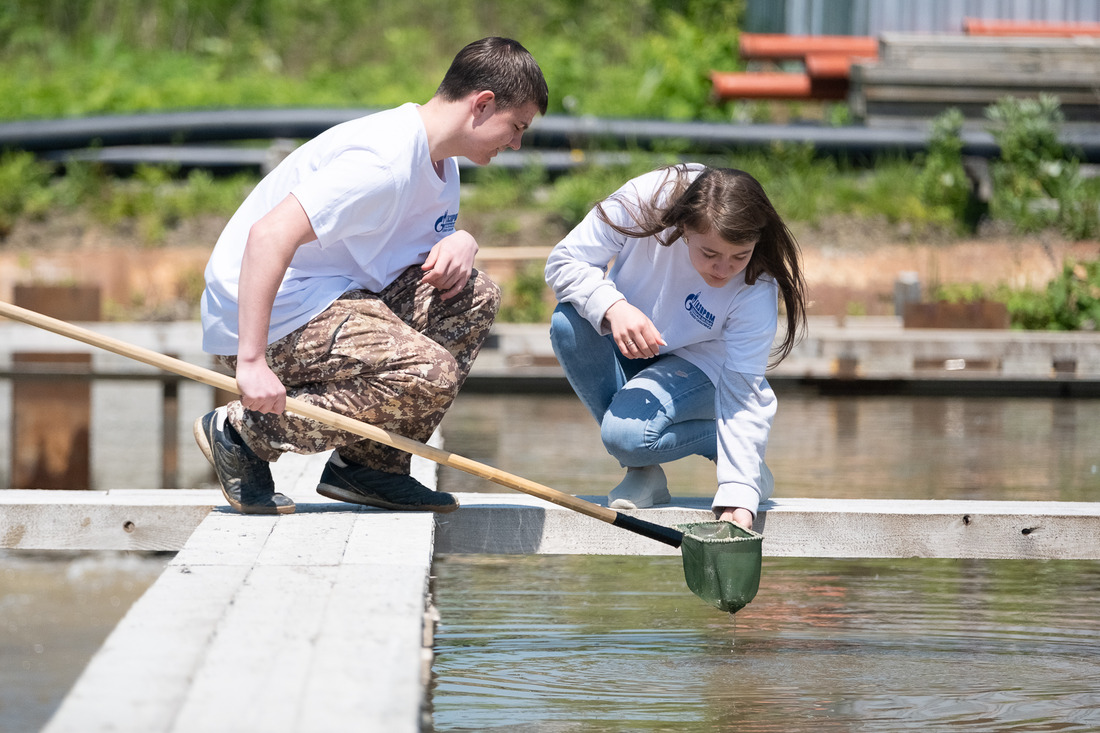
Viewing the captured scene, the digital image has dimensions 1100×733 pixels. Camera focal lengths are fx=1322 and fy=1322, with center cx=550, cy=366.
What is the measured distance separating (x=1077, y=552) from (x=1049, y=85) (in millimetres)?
6491

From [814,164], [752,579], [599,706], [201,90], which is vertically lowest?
[599,706]

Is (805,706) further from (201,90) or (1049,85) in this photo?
(201,90)

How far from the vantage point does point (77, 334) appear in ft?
8.82

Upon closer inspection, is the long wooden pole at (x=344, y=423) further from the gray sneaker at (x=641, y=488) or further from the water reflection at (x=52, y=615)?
the water reflection at (x=52, y=615)

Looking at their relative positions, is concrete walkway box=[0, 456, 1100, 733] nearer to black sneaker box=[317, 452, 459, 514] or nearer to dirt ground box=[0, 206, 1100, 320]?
black sneaker box=[317, 452, 459, 514]

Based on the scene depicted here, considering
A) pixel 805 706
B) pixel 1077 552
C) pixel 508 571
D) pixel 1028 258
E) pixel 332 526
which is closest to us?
pixel 332 526

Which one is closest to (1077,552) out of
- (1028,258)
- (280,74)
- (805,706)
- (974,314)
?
(805,706)

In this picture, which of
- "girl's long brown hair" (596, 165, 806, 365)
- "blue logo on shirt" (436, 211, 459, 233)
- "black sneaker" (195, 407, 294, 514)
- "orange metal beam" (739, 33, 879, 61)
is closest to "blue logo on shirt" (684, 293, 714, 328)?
"girl's long brown hair" (596, 165, 806, 365)

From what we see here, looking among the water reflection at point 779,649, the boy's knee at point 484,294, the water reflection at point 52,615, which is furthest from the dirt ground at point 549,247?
the boy's knee at point 484,294

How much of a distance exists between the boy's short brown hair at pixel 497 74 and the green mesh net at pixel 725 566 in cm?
95

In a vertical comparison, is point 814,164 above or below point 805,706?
above

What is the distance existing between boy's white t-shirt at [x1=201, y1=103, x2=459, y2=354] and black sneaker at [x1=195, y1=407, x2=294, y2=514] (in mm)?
175

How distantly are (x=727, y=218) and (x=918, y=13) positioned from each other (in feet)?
25.7

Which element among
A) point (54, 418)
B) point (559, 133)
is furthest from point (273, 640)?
point (559, 133)
